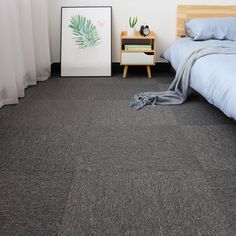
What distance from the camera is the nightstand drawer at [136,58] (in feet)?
11.3

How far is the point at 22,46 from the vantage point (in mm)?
3043

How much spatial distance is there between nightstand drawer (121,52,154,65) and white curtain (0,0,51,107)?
866 millimetres

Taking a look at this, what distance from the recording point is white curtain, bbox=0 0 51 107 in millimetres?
2570

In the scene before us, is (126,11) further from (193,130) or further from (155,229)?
(155,229)

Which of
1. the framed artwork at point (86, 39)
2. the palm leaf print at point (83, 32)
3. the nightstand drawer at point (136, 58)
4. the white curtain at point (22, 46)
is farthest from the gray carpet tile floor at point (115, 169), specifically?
the palm leaf print at point (83, 32)

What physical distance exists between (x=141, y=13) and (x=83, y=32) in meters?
0.72

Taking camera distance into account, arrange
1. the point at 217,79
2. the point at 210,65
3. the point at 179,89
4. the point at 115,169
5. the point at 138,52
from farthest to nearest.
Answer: the point at 138,52 < the point at 179,89 < the point at 210,65 < the point at 217,79 < the point at 115,169

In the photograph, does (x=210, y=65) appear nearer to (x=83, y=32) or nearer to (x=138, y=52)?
(x=138, y=52)

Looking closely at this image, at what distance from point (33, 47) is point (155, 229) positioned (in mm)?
2455

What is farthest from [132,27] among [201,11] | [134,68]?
[201,11]

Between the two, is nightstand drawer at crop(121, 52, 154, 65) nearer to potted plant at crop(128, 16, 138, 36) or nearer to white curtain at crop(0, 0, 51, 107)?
potted plant at crop(128, 16, 138, 36)

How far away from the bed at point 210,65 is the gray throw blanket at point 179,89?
0.25 ft

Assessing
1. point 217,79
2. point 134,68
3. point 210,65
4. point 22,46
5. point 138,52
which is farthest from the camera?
Result: point 134,68

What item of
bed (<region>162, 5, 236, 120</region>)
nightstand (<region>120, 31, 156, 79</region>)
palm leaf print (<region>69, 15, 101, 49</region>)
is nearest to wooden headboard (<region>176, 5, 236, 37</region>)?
bed (<region>162, 5, 236, 120</region>)
